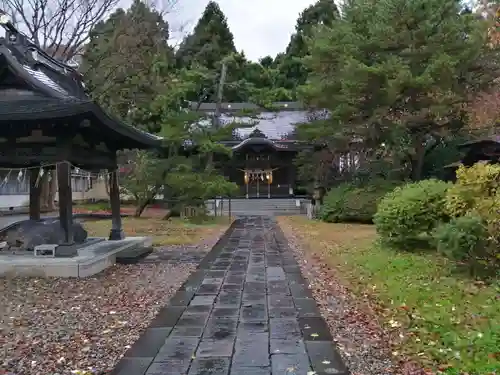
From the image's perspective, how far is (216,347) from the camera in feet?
14.9

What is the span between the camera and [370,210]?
18688 millimetres

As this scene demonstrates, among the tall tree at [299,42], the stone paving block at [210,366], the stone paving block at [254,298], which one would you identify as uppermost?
the tall tree at [299,42]

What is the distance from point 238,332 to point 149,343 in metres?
0.92

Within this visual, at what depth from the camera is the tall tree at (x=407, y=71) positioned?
55.2 feet

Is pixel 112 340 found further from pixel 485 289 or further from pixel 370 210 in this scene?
pixel 370 210

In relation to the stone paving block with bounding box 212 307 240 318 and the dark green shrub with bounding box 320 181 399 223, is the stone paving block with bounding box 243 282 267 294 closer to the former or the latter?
the stone paving block with bounding box 212 307 240 318

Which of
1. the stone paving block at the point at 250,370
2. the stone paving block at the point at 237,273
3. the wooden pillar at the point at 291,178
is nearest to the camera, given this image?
the stone paving block at the point at 250,370

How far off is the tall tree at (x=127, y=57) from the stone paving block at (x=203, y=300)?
13381 mm

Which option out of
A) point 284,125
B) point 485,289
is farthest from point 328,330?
point 284,125

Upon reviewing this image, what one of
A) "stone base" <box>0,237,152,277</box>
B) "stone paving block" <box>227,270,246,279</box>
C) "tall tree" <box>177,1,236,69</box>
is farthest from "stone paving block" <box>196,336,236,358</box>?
"tall tree" <box>177,1,236,69</box>

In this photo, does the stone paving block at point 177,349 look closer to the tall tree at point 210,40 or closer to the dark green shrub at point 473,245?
the dark green shrub at point 473,245

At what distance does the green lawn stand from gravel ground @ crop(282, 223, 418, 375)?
166mm

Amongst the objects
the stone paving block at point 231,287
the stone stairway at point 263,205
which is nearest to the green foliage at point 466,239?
the stone paving block at point 231,287

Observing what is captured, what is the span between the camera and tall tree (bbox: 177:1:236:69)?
42.4 metres
